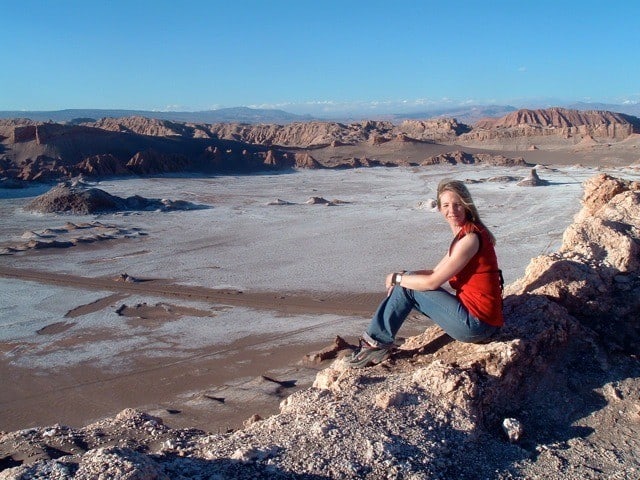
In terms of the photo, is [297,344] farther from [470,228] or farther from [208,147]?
[208,147]

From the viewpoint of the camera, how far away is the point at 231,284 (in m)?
9.34

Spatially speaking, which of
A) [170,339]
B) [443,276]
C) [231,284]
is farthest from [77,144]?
[443,276]

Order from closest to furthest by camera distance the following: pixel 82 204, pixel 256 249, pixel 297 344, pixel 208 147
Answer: pixel 297 344, pixel 256 249, pixel 82 204, pixel 208 147

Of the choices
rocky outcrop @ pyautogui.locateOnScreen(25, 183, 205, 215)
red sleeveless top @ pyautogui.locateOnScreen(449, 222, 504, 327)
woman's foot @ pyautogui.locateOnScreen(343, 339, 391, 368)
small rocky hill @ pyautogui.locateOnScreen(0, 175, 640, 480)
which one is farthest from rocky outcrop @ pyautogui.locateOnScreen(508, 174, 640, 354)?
rocky outcrop @ pyautogui.locateOnScreen(25, 183, 205, 215)

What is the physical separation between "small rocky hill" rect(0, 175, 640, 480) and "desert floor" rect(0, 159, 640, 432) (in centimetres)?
148

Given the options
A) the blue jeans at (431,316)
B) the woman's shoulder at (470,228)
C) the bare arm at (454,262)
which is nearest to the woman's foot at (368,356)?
the blue jeans at (431,316)

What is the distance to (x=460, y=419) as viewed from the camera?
2.89m

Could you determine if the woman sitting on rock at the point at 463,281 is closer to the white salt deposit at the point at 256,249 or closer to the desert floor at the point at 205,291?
the desert floor at the point at 205,291

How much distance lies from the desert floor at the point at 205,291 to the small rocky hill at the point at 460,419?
1.48 metres

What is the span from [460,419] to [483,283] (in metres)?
0.76

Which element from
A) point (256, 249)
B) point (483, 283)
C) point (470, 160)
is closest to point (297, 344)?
point (483, 283)

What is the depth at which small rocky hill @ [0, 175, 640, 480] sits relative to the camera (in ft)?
8.14

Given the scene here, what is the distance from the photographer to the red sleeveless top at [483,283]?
3264mm

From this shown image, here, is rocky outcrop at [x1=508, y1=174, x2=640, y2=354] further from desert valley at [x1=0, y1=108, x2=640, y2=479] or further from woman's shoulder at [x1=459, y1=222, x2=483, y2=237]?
woman's shoulder at [x1=459, y1=222, x2=483, y2=237]
